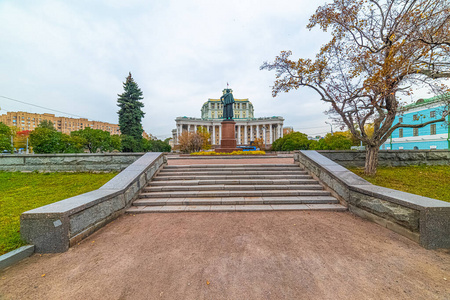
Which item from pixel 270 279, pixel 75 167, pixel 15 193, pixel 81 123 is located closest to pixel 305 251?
pixel 270 279

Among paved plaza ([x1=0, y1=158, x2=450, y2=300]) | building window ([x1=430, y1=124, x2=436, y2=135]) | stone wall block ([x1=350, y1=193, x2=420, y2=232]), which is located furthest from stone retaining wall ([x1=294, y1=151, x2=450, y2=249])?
building window ([x1=430, y1=124, x2=436, y2=135])

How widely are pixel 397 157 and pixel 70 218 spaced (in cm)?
1246

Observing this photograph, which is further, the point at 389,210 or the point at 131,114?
the point at 131,114

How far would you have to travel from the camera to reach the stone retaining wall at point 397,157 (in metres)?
8.58

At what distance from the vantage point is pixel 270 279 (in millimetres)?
2451

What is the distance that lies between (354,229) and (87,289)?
491 centimetres

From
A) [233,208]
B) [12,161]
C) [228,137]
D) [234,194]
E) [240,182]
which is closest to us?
[233,208]

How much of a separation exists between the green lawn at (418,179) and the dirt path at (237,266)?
2.97 meters

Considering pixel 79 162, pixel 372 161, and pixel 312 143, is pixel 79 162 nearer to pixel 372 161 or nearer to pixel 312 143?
pixel 372 161

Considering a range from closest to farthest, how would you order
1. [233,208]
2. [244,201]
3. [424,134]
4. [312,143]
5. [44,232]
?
1. [44,232]
2. [233,208]
3. [244,201]
4. [424,134]
5. [312,143]

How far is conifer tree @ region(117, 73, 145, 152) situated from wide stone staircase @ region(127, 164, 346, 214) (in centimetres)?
2590

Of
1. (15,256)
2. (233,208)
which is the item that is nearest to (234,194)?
(233,208)

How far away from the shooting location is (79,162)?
8.28 metres

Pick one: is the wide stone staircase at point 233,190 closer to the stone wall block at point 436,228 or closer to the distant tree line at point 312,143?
the stone wall block at point 436,228
